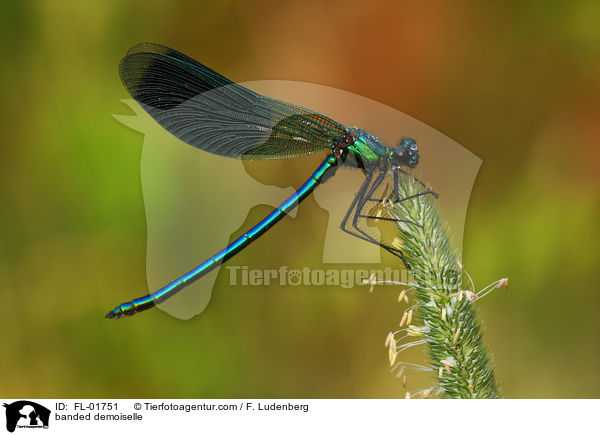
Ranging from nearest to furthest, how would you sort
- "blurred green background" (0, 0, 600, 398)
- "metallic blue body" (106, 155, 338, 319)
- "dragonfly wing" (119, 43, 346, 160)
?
"dragonfly wing" (119, 43, 346, 160), "metallic blue body" (106, 155, 338, 319), "blurred green background" (0, 0, 600, 398)

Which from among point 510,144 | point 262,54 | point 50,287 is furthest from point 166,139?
point 510,144

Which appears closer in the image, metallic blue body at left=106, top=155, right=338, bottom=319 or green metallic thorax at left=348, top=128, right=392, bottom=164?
green metallic thorax at left=348, top=128, right=392, bottom=164

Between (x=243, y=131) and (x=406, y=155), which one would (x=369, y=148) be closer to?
(x=406, y=155)

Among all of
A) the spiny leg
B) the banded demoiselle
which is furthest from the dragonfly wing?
the spiny leg

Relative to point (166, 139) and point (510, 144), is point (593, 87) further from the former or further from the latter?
point (166, 139)

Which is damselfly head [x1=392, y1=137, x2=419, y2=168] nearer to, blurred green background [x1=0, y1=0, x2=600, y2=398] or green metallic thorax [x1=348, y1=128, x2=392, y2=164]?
green metallic thorax [x1=348, y1=128, x2=392, y2=164]
